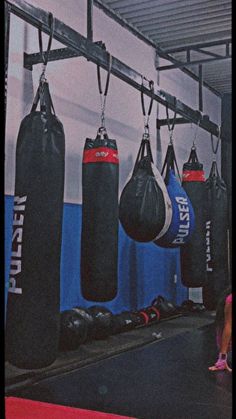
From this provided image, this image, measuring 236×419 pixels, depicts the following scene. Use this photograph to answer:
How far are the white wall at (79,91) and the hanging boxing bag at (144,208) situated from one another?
0.96 meters

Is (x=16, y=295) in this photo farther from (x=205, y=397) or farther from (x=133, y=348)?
(x=133, y=348)

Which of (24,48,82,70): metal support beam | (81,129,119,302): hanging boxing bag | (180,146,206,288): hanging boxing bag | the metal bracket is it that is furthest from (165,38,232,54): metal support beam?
(81,129,119,302): hanging boxing bag

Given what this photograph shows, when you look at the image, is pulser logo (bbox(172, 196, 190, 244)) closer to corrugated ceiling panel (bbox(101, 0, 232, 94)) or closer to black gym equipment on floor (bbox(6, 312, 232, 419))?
black gym equipment on floor (bbox(6, 312, 232, 419))

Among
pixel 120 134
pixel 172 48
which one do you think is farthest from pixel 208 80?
pixel 120 134

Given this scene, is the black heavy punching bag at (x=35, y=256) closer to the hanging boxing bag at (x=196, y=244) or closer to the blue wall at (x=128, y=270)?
the blue wall at (x=128, y=270)

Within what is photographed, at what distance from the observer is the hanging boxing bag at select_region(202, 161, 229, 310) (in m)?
4.50

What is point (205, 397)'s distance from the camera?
107 inches

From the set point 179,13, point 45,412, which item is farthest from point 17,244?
point 179,13

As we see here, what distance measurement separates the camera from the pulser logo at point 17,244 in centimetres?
203

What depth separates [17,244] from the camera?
2074mm

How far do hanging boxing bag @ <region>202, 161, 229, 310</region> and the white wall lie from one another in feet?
3.16

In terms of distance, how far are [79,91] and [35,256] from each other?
9.05 feet

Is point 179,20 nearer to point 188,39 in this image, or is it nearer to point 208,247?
point 188,39

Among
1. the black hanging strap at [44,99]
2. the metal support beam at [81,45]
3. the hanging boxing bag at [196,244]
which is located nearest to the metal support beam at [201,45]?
the metal support beam at [81,45]
